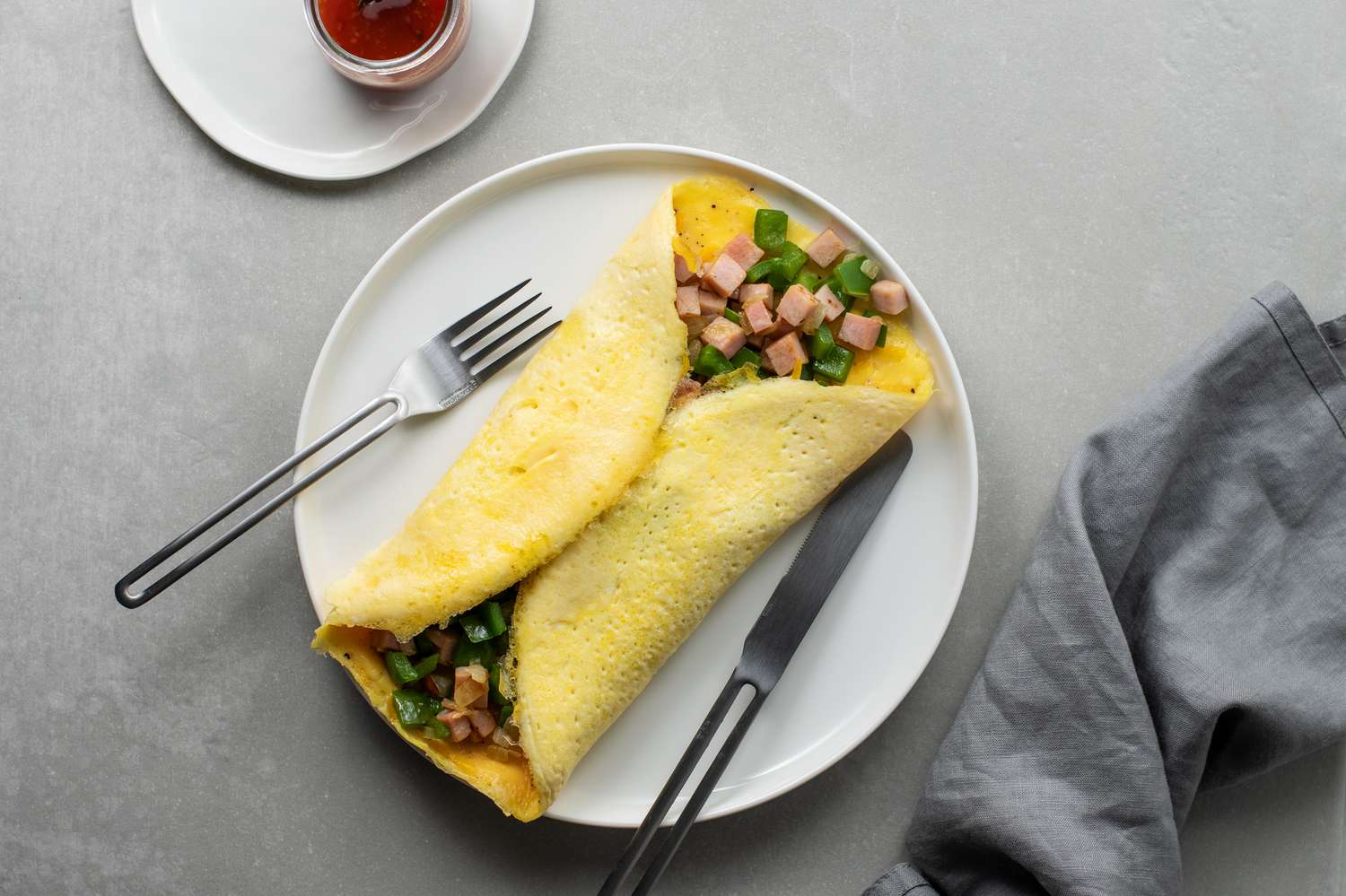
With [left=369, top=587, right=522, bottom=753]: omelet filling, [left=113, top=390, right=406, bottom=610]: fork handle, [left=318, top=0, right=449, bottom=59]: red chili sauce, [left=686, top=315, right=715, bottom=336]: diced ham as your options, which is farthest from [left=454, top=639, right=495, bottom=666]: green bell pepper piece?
[left=318, top=0, right=449, bottom=59]: red chili sauce

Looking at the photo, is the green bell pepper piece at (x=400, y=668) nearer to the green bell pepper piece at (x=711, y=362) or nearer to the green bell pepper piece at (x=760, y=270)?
the green bell pepper piece at (x=711, y=362)

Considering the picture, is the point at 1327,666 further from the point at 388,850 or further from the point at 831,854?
the point at 388,850

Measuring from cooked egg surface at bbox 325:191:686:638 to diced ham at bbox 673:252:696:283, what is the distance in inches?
3.1

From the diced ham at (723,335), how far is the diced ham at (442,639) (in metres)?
0.89

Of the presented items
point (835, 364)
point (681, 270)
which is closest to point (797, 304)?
point (835, 364)

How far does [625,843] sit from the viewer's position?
7.67 ft

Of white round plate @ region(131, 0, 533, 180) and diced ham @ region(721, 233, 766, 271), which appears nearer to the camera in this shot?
diced ham @ region(721, 233, 766, 271)

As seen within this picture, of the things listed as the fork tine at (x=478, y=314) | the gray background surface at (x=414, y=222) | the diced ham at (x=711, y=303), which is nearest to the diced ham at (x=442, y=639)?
the gray background surface at (x=414, y=222)

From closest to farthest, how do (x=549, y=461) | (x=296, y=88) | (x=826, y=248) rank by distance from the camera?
(x=549, y=461)
(x=826, y=248)
(x=296, y=88)

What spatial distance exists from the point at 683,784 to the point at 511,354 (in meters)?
1.05

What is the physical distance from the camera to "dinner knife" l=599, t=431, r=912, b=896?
2.10 m

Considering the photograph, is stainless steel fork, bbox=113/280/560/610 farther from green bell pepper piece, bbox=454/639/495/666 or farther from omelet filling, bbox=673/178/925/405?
green bell pepper piece, bbox=454/639/495/666

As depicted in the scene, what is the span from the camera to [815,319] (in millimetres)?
2135

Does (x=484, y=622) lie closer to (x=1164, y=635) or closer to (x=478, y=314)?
Answer: (x=478, y=314)
